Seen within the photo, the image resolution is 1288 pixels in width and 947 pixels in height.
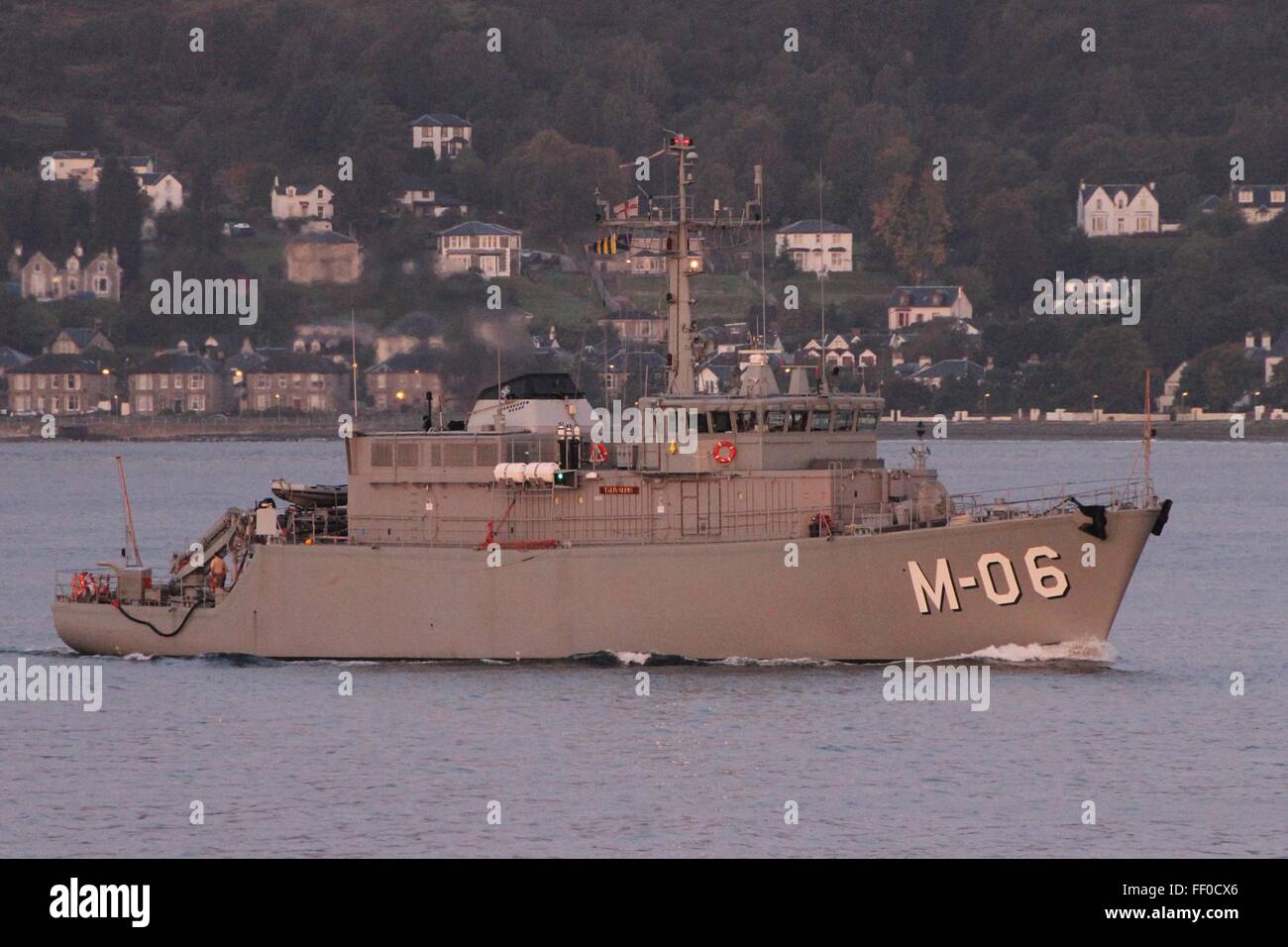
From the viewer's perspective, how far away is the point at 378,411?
157m

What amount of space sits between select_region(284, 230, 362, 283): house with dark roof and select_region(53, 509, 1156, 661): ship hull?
86.1 metres

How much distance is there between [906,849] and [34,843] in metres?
11.5

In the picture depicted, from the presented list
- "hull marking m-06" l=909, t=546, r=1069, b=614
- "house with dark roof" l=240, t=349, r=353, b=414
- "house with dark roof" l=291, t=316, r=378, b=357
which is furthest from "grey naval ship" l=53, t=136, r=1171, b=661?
"house with dark roof" l=240, t=349, r=353, b=414

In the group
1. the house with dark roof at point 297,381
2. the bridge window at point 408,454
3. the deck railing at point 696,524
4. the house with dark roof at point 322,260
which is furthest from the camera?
the house with dark roof at point 297,381

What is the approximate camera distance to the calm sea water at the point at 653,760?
113ft

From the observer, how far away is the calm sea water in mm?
34469

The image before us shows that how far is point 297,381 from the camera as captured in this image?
183m

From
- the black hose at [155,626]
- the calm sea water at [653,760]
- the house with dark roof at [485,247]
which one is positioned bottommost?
the calm sea water at [653,760]

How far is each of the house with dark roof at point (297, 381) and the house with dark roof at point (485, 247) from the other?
11.8 metres

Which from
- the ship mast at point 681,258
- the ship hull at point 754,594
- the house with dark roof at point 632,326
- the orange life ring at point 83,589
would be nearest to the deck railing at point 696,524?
the ship hull at point 754,594

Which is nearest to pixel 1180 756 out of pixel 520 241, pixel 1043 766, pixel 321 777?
pixel 1043 766

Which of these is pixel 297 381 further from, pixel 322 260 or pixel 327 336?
pixel 322 260

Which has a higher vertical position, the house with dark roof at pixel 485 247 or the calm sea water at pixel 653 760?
the house with dark roof at pixel 485 247

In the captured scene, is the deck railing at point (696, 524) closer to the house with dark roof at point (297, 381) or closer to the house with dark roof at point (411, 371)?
the house with dark roof at point (411, 371)
